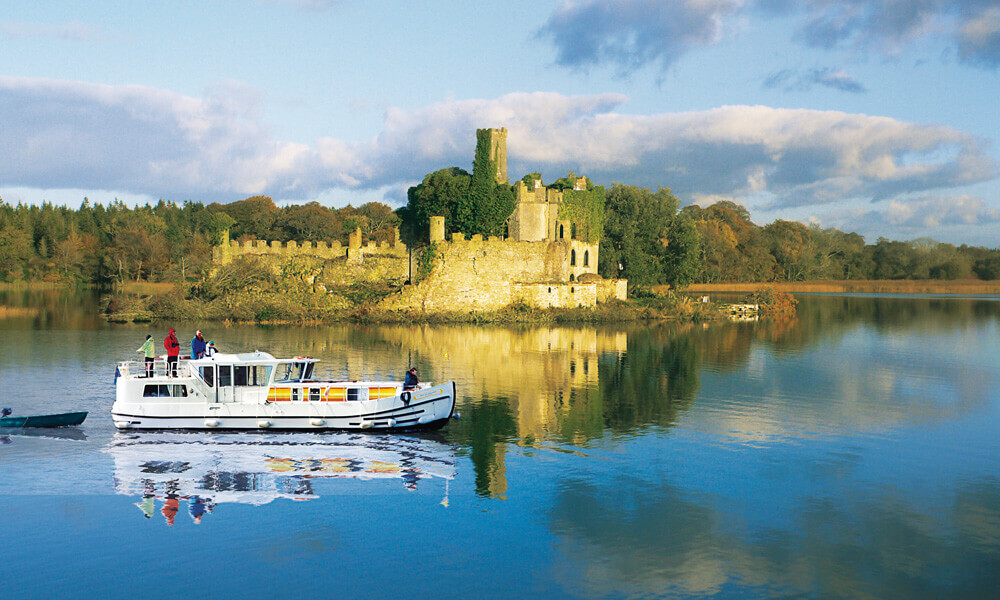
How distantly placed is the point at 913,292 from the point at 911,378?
99868 millimetres

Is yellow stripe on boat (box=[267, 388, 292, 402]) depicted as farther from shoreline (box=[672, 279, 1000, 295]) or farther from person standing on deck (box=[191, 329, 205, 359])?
shoreline (box=[672, 279, 1000, 295])

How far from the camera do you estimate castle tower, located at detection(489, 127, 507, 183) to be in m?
64.9

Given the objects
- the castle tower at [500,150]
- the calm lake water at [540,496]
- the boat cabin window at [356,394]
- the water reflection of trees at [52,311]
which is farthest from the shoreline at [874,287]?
the boat cabin window at [356,394]

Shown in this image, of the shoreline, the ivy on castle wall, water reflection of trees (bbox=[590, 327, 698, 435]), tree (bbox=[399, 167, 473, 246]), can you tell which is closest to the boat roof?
water reflection of trees (bbox=[590, 327, 698, 435])

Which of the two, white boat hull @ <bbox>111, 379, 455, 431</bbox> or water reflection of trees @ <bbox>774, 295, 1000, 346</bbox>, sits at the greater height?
water reflection of trees @ <bbox>774, 295, 1000, 346</bbox>

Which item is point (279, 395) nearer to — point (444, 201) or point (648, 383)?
point (648, 383)

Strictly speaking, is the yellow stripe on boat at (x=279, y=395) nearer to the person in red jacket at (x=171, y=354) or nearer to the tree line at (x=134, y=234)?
the person in red jacket at (x=171, y=354)

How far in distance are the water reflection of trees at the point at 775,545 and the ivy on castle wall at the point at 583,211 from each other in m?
49.1

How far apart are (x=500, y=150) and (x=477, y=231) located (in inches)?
301

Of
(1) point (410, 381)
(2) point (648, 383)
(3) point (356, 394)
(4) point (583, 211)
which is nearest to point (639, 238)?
(4) point (583, 211)

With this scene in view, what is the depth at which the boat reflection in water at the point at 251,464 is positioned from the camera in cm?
1706

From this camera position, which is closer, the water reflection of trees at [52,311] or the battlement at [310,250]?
the water reflection of trees at [52,311]

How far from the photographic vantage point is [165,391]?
2295cm

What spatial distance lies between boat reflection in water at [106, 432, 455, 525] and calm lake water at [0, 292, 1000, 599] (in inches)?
3.5
